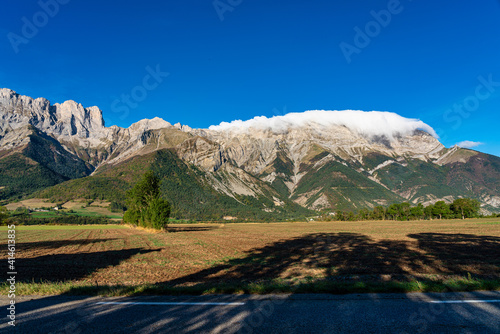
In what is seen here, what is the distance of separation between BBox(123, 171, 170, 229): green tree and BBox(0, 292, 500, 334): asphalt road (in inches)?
2348

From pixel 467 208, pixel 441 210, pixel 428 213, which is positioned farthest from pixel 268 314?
pixel 428 213

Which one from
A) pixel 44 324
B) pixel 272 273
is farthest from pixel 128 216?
pixel 44 324

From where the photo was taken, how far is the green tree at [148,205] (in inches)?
2640

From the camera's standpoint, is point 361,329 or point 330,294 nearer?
point 361,329

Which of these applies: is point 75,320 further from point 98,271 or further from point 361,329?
point 98,271

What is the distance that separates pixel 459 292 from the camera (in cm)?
932

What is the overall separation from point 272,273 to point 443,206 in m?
172

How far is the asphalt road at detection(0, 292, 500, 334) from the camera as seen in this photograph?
6555mm

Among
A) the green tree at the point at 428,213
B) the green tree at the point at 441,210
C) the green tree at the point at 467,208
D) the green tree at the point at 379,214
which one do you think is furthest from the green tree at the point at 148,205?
the green tree at the point at 379,214

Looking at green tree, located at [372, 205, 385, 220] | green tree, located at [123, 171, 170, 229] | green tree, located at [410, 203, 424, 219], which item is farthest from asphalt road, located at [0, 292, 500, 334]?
green tree, located at [372, 205, 385, 220]

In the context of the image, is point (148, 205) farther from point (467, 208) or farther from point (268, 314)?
point (467, 208)

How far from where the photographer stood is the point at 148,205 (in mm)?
72562

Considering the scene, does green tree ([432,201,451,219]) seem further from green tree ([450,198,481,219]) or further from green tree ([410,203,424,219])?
green tree ([410,203,424,219])

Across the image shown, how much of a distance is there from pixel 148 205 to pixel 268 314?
71.9 meters
